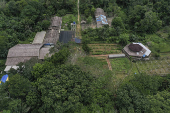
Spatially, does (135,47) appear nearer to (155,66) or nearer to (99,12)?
(155,66)

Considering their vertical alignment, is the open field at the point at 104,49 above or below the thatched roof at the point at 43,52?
below

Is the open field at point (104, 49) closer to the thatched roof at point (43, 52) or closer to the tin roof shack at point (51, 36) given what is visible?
the tin roof shack at point (51, 36)

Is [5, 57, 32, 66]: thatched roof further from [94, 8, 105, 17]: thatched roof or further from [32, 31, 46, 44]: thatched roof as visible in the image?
[94, 8, 105, 17]: thatched roof

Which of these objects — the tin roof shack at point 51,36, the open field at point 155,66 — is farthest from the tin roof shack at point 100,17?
the open field at point 155,66

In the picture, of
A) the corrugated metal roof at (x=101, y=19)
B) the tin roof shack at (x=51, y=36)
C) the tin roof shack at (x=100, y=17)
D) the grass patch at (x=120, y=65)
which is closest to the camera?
the grass patch at (x=120, y=65)

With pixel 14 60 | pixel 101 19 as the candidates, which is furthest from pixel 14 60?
pixel 101 19

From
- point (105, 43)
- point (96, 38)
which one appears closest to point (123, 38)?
point (105, 43)
